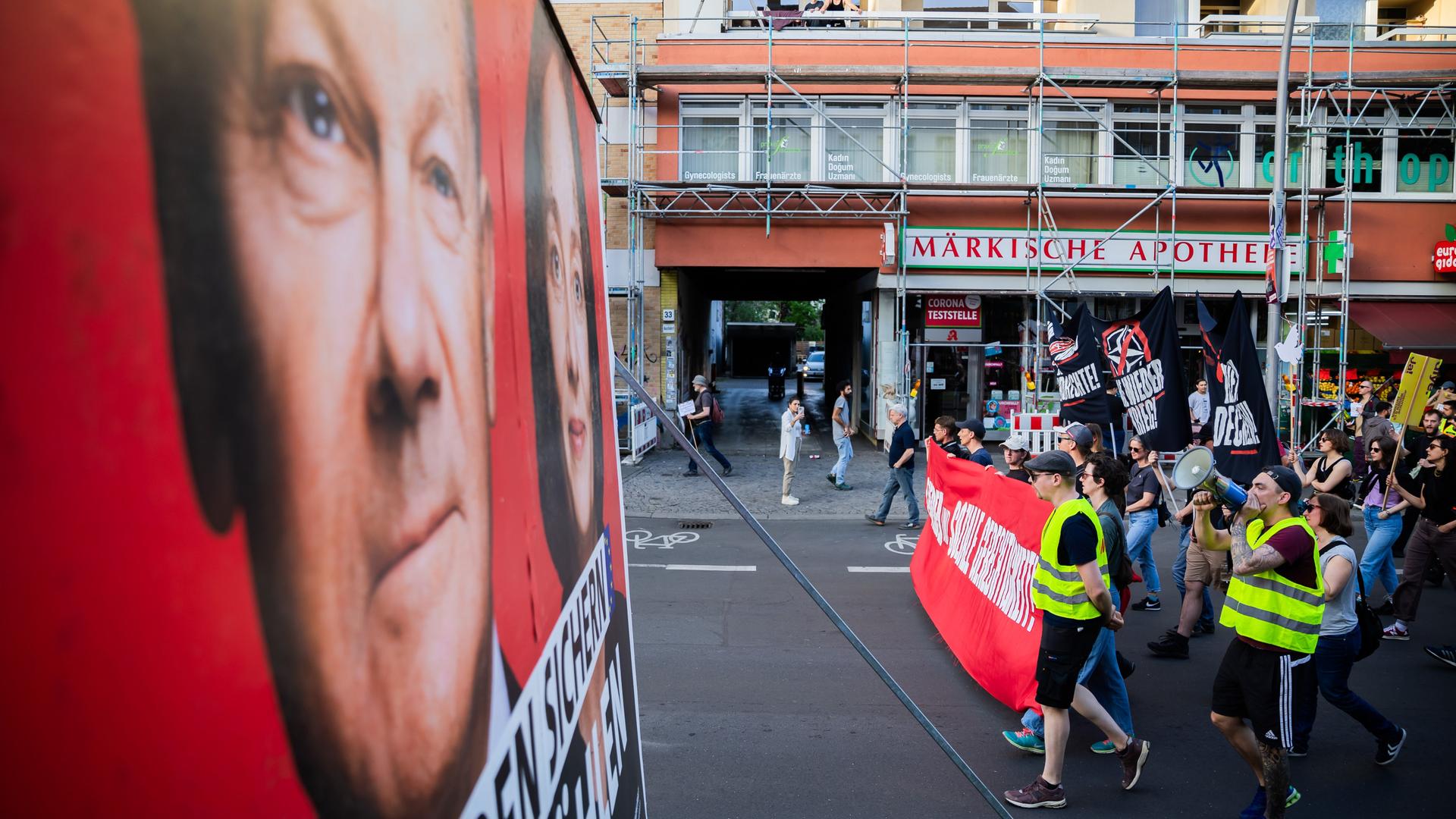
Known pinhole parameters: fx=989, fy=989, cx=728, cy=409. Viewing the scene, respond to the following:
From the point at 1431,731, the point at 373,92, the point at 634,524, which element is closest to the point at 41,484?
the point at 373,92

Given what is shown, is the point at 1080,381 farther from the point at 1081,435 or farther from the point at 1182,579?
the point at 1081,435

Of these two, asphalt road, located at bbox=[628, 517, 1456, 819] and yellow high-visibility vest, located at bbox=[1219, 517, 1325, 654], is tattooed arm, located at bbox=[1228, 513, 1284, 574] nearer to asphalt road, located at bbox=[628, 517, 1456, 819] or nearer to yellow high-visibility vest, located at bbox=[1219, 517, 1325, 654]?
yellow high-visibility vest, located at bbox=[1219, 517, 1325, 654]

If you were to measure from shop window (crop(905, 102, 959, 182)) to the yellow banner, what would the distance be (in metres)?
9.32

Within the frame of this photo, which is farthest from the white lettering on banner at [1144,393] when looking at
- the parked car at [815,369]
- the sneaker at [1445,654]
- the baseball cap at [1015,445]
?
the parked car at [815,369]

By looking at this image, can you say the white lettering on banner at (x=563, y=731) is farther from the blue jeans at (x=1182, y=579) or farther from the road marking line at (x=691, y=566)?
the road marking line at (x=691, y=566)

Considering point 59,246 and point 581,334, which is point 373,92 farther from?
point 581,334

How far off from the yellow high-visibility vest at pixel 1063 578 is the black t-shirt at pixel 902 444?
7.14 m

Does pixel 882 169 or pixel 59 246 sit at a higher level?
pixel 882 169

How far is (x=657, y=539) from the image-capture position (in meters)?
12.1

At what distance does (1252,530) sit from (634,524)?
8.68m

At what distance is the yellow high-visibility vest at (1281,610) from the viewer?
16.2 ft

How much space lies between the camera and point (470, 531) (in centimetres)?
130

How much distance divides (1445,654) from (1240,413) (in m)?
2.79

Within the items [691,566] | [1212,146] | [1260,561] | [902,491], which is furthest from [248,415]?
[1212,146]
